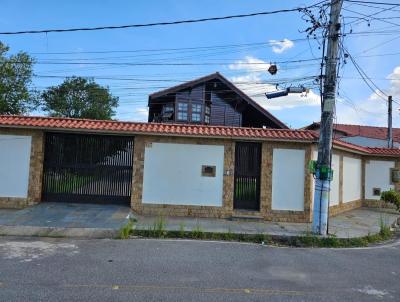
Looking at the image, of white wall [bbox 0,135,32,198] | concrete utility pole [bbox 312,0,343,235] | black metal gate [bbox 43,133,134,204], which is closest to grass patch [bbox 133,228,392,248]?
concrete utility pole [bbox 312,0,343,235]

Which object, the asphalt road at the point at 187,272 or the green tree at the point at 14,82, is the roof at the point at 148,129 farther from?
the green tree at the point at 14,82

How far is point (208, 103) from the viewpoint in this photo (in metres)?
23.4

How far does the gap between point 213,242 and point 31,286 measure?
4845mm

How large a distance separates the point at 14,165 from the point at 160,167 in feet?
16.2

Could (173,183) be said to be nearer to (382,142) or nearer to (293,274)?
(293,274)

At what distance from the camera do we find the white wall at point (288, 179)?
12.5 meters

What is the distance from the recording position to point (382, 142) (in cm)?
3347

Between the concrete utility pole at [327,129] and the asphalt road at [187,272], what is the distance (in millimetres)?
1394

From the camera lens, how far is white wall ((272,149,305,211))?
493 inches

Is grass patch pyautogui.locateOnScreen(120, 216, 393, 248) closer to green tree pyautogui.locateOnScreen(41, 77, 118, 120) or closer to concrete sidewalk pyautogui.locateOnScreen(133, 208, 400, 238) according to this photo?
concrete sidewalk pyautogui.locateOnScreen(133, 208, 400, 238)

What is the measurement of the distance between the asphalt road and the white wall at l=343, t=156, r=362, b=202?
23.1 feet

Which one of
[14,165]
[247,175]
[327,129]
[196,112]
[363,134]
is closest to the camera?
[327,129]

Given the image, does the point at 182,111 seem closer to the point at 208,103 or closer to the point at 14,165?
the point at 208,103

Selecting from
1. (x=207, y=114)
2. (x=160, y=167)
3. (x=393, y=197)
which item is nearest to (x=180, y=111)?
(x=207, y=114)
